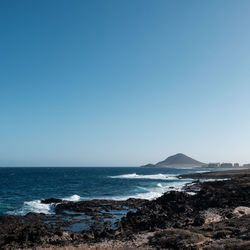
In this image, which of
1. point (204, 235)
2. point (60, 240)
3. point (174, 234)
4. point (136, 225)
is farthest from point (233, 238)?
point (60, 240)

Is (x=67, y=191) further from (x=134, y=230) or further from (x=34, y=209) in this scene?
(x=134, y=230)

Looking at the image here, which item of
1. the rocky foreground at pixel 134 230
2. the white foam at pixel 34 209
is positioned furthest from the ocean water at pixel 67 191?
the rocky foreground at pixel 134 230

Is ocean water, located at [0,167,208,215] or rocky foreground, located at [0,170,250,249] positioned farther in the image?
ocean water, located at [0,167,208,215]

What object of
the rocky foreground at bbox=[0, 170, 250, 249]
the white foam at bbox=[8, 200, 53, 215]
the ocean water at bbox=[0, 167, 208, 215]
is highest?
the rocky foreground at bbox=[0, 170, 250, 249]

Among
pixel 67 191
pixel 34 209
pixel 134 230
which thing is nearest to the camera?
pixel 134 230

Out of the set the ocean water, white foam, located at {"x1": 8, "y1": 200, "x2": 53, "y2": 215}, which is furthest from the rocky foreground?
the ocean water

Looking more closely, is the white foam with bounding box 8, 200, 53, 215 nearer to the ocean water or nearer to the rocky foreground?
the ocean water

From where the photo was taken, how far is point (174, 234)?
52.3 feet

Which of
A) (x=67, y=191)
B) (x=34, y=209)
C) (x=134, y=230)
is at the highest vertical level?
(x=134, y=230)

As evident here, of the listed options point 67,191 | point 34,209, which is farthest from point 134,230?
point 67,191

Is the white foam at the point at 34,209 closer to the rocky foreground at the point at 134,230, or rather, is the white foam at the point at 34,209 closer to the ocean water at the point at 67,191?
the ocean water at the point at 67,191

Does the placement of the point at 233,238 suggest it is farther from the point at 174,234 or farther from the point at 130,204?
the point at 130,204

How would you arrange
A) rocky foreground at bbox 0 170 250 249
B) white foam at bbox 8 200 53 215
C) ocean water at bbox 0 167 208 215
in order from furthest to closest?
ocean water at bbox 0 167 208 215 → white foam at bbox 8 200 53 215 → rocky foreground at bbox 0 170 250 249

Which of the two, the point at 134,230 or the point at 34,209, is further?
the point at 34,209
